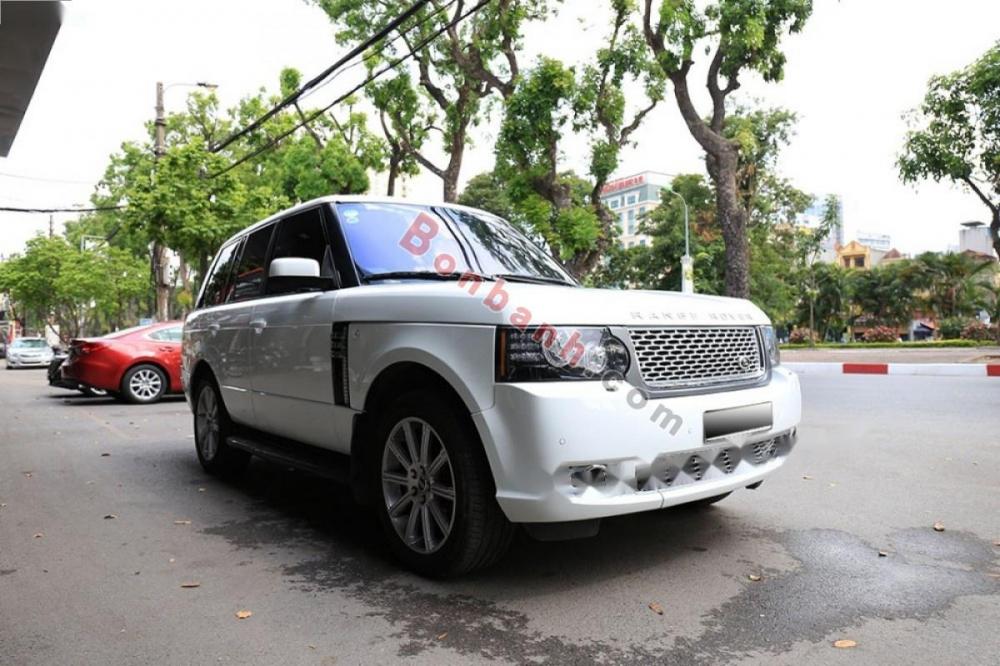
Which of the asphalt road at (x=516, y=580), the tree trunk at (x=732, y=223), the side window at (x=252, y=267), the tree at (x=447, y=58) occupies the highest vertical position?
the tree at (x=447, y=58)

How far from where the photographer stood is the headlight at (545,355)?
2.89m

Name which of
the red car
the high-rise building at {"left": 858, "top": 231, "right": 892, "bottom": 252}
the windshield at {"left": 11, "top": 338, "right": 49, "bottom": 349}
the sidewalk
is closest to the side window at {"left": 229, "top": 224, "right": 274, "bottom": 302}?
the red car

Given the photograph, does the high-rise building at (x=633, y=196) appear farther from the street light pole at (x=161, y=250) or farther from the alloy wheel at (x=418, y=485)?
the alloy wheel at (x=418, y=485)

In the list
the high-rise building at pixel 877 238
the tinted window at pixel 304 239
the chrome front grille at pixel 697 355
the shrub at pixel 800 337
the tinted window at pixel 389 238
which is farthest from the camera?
the high-rise building at pixel 877 238

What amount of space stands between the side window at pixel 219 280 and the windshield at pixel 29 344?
108 feet

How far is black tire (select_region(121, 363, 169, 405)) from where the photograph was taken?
476 inches

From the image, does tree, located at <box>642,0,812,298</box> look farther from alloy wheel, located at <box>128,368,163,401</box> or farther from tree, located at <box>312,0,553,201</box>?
alloy wheel, located at <box>128,368,163,401</box>

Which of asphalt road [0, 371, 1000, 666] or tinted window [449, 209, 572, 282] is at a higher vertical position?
tinted window [449, 209, 572, 282]

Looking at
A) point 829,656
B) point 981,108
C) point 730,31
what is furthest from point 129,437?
point 981,108

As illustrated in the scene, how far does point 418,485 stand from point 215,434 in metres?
2.97

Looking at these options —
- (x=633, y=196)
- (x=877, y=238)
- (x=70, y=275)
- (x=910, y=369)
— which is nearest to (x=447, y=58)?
(x=910, y=369)

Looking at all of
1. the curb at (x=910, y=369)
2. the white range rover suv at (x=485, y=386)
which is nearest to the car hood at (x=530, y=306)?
the white range rover suv at (x=485, y=386)

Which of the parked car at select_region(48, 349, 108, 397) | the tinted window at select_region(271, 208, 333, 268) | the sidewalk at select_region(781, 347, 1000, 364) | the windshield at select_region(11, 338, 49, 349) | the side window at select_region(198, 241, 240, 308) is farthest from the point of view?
the windshield at select_region(11, 338, 49, 349)

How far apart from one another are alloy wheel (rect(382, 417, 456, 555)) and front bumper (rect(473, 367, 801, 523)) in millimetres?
367
